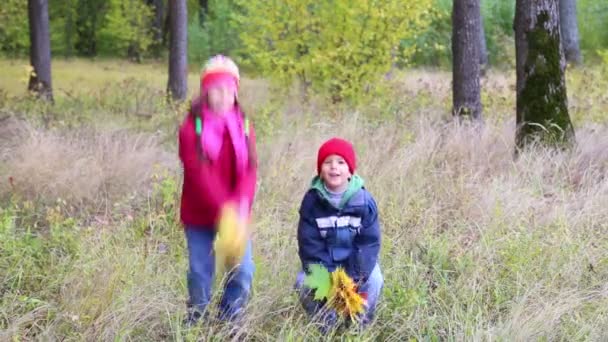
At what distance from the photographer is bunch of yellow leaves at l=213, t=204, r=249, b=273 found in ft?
11.1

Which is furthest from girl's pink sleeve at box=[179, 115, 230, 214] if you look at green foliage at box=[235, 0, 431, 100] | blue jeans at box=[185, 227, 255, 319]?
green foliage at box=[235, 0, 431, 100]

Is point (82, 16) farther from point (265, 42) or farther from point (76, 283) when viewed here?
point (76, 283)

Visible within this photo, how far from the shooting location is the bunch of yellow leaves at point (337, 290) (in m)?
3.49

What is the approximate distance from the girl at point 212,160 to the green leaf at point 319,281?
364mm

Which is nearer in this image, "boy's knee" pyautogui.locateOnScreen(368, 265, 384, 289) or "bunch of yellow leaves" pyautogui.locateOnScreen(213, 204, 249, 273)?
"bunch of yellow leaves" pyautogui.locateOnScreen(213, 204, 249, 273)

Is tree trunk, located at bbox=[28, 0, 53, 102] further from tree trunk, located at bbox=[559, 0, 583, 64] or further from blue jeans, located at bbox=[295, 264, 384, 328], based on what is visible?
tree trunk, located at bbox=[559, 0, 583, 64]

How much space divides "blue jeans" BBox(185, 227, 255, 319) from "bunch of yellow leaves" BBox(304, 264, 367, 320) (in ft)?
1.10

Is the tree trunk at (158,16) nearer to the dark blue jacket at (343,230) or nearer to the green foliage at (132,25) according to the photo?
the green foliage at (132,25)

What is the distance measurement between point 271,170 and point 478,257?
89.7 inches

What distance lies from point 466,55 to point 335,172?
255 inches

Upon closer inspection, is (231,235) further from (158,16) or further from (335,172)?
(158,16)

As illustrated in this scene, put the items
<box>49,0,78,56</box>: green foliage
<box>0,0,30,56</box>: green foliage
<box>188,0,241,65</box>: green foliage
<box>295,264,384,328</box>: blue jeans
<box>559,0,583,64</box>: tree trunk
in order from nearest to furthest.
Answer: <box>295,264,384,328</box>: blue jeans < <box>0,0,30,56</box>: green foliage < <box>559,0,583,64</box>: tree trunk < <box>188,0,241,65</box>: green foliage < <box>49,0,78,56</box>: green foliage

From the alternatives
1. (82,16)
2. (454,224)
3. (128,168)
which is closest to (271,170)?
(128,168)

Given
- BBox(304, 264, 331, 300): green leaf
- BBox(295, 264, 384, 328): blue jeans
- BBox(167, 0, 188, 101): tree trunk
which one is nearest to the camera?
BBox(304, 264, 331, 300): green leaf
